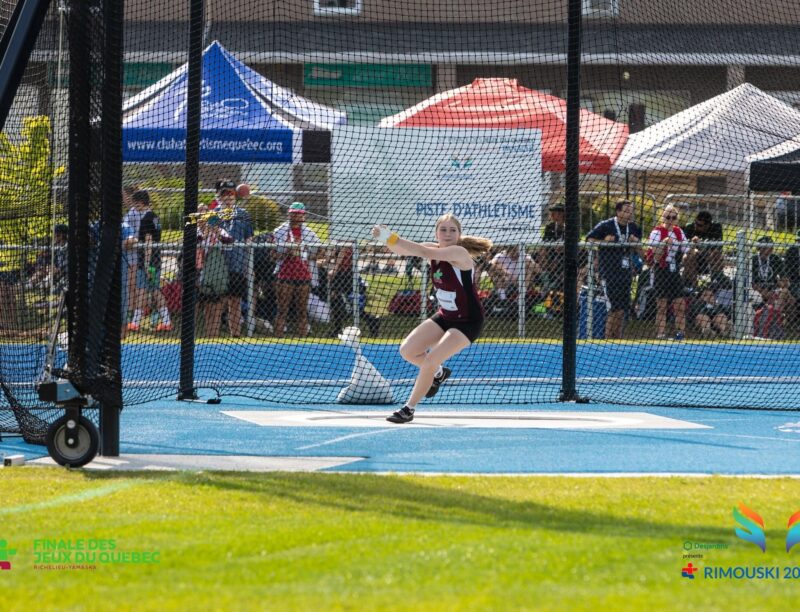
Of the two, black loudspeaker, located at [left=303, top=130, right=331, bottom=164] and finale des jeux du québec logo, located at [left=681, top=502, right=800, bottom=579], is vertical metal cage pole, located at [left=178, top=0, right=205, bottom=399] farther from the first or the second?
finale des jeux du québec logo, located at [left=681, top=502, right=800, bottom=579]

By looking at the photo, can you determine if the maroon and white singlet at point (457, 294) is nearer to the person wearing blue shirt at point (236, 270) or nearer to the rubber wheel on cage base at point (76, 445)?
the rubber wheel on cage base at point (76, 445)

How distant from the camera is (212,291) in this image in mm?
15492

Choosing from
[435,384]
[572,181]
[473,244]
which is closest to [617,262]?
[572,181]

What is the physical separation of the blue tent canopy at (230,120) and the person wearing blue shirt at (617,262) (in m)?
3.88

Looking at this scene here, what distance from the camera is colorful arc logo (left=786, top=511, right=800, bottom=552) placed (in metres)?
5.79

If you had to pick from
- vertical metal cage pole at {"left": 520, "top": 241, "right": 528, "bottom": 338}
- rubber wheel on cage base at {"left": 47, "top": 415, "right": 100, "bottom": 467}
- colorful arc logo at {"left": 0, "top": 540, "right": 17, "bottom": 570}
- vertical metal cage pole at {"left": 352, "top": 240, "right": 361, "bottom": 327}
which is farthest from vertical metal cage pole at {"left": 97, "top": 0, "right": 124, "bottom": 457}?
vertical metal cage pole at {"left": 520, "top": 241, "right": 528, "bottom": 338}

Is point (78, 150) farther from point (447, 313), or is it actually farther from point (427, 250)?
point (447, 313)

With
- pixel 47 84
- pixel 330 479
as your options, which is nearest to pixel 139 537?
pixel 330 479

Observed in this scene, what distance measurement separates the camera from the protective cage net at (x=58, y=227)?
27.2 ft

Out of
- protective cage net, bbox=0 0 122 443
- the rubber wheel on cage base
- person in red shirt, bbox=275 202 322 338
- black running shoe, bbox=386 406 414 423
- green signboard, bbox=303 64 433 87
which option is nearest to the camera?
the rubber wheel on cage base

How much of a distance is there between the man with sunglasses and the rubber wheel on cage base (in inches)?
403

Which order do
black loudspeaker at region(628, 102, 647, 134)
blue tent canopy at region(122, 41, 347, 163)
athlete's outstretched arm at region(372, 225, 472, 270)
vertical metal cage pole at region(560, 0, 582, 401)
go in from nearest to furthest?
athlete's outstretched arm at region(372, 225, 472, 270) → vertical metal cage pole at region(560, 0, 582, 401) → blue tent canopy at region(122, 41, 347, 163) → black loudspeaker at region(628, 102, 647, 134)

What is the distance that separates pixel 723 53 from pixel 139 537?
46.5ft

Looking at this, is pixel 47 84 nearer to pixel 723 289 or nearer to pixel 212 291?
pixel 212 291
